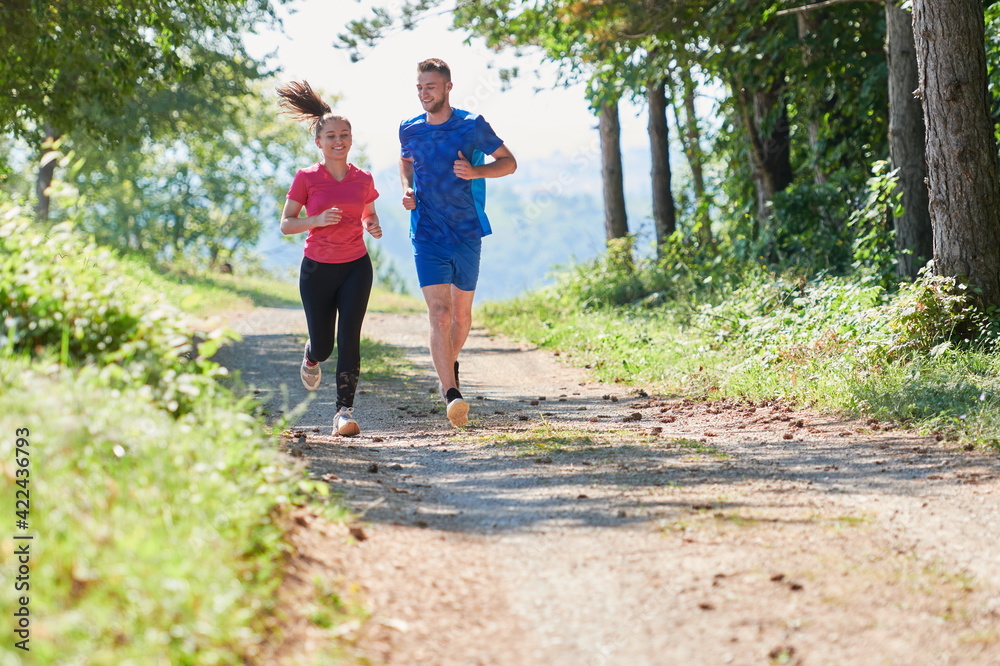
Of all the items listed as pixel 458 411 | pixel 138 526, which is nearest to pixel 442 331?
pixel 458 411

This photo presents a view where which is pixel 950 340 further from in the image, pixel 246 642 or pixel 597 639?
pixel 246 642

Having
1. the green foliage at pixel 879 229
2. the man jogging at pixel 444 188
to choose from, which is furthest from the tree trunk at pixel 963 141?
the man jogging at pixel 444 188

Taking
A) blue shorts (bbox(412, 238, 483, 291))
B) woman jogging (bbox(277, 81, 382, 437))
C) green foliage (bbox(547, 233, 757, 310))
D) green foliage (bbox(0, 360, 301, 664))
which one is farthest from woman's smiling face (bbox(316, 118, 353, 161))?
green foliage (bbox(547, 233, 757, 310))

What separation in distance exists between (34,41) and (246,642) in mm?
9877

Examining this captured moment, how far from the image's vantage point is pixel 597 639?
9.16 ft

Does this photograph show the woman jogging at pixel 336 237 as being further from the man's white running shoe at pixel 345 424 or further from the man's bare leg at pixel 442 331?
the man's bare leg at pixel 442 331

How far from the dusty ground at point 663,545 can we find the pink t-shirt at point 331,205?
1.22 metres

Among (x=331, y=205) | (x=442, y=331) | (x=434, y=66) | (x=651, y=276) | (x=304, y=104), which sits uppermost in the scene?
(x=434, y=66)

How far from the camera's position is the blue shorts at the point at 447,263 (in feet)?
20.8

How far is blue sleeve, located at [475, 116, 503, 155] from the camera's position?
6.32 m

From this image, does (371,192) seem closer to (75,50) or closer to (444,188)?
(444,188)

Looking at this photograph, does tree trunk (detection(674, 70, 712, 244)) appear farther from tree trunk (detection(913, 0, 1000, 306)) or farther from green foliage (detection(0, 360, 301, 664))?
green foliage (detection(0, 360, 301, 664))

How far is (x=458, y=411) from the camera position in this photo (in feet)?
20.1

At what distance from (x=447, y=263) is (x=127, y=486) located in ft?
12.9
